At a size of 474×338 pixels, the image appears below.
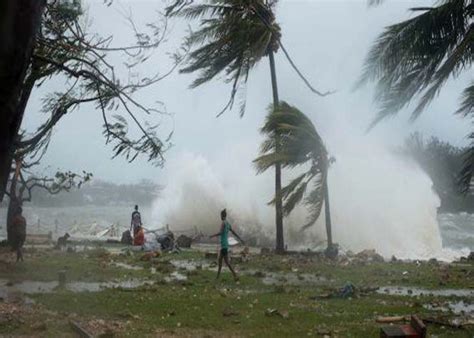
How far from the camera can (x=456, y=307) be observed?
1011 centimetres

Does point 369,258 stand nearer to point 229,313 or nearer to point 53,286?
point 53,286

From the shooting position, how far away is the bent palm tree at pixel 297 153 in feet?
63.1

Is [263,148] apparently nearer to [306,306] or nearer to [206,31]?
[206,31]

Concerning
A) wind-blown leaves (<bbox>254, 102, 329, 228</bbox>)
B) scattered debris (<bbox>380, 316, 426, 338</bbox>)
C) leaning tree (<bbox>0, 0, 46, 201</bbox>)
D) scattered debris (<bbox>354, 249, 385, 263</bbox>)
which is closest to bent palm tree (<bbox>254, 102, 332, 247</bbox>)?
wind-blown leaves (<bbox>254, 102, 329, 228</bbox>)

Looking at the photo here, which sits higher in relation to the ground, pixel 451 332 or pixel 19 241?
pixel 19 241

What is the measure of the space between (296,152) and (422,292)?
826 centimetres

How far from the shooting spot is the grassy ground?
8102 mm

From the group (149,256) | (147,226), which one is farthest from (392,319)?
(147,226)

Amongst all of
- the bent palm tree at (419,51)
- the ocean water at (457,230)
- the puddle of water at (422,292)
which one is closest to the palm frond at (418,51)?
the bent palm tree at (419,51)

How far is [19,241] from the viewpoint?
15953 millimetres

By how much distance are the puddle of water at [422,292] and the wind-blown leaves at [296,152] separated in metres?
6.85

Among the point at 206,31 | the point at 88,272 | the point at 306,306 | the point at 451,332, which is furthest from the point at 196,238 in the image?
the point at 451,332

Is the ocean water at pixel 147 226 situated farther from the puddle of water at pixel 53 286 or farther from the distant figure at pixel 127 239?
the puddle of water at pixel 53 286

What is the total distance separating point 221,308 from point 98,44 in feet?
18.9
